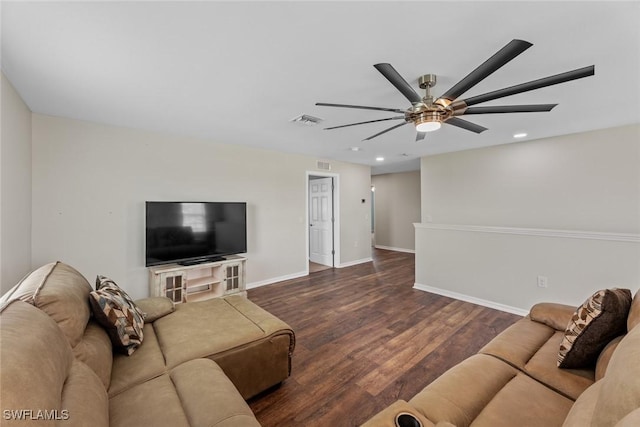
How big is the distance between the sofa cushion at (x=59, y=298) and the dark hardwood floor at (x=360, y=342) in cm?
121

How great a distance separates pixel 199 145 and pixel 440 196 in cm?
407

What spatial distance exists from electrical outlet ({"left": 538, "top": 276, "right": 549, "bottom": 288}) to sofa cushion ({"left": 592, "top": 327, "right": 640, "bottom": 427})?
10.5 ft

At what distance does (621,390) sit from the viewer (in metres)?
0.70

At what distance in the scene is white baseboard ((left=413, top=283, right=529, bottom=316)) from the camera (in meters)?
3.54

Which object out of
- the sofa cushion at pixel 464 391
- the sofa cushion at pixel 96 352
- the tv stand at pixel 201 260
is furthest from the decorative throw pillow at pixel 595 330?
the tv stand at pixel 201 260

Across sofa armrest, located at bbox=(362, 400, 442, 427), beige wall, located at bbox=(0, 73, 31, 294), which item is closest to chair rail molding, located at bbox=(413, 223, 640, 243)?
sofa armrest, located at bbox=(362, 400, 442, 427)

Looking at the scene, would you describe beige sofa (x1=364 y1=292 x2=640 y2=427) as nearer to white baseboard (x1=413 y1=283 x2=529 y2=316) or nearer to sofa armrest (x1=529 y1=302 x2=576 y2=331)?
sofa armrest (x1=529 y1=302 x2=576 y2=331)

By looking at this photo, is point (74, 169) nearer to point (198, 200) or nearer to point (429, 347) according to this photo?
point (198, 200)

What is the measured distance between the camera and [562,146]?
11.6 ft

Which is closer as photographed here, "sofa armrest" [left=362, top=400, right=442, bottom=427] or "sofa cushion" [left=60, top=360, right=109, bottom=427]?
"sofa cushion" [left=60, top=360, right=109, bottom=427]

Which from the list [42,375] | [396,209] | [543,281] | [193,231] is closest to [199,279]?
[193,231]

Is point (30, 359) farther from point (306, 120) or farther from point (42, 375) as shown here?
point (306, 120)

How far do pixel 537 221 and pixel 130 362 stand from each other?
483 cm

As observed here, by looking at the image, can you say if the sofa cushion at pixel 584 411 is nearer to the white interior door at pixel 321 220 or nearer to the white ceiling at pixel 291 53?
the white ceiling at pixel 291 53
